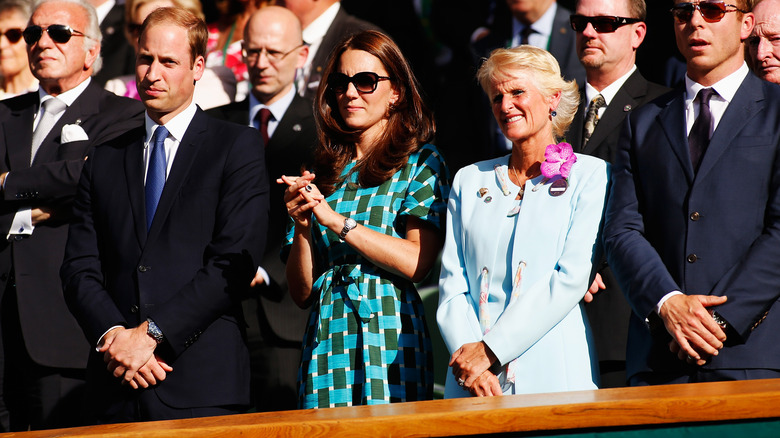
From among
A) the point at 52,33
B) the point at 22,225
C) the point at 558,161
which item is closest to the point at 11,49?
the point at 52,33

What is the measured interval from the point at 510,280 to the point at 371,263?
1.79 feet

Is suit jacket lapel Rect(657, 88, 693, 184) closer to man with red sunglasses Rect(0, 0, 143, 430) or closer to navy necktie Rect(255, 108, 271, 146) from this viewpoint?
man with red sunglasses Rect(0, 0, 143, 430)

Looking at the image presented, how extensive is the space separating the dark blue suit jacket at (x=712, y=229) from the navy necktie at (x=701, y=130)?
1.4 inches

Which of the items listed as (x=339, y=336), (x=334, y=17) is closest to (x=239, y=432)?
(x=339, y=336)

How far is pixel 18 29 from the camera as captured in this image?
18.9 feet

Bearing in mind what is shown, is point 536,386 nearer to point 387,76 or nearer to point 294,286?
point 294,286

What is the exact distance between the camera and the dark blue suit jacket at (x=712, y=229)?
311cm

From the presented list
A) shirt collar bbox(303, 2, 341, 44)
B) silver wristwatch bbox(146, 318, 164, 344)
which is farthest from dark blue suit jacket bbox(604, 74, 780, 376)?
shirt collar bbox(303, 2, 341, 44)

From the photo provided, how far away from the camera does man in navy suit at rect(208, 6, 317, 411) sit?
5.05 metres

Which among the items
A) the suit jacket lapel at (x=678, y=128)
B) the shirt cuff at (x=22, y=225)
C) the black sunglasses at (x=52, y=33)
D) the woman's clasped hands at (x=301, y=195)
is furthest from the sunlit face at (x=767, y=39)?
the shirt cuff at (x=22, y=225)

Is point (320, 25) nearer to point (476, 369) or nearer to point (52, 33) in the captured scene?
point (52, 33)

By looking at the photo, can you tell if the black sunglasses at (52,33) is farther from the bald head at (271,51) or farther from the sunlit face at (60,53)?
the bald head at (271,51)

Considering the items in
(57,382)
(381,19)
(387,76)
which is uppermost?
(381,19)

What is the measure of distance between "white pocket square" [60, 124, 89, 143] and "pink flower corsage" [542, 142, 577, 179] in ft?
6.99
